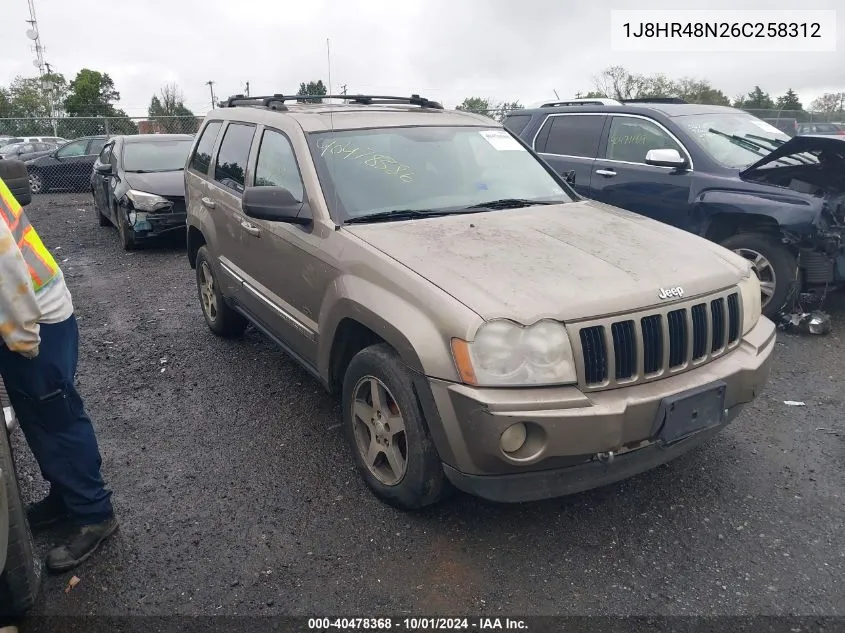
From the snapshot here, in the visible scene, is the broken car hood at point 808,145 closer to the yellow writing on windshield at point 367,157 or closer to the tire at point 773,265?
the tire at point 773,265

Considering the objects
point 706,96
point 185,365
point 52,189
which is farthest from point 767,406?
point 706,96

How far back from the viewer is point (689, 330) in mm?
2719

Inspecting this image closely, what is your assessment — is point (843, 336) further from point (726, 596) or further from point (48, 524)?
point (48, 524)

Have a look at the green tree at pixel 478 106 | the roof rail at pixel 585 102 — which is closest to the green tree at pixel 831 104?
the green tree at pixel 478 106

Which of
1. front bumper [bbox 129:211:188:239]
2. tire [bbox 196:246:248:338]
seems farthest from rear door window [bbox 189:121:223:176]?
front bumper [bbox 129:211:188:239]

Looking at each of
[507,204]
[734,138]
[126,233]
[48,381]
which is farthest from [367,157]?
[126,233]

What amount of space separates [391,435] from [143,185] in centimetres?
716

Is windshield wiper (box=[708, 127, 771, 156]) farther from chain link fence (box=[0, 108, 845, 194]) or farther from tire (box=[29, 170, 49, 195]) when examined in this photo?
tire (box=[29, 170, 49, 195])

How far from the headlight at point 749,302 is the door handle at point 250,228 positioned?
273 cm

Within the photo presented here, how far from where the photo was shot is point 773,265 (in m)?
5.39

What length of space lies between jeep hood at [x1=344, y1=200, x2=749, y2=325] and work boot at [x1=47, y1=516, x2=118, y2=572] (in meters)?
1.76

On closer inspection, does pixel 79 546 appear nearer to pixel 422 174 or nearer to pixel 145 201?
pixel 422 174

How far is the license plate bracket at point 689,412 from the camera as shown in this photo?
2.57 metres

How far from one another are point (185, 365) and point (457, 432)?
3.12 metres
